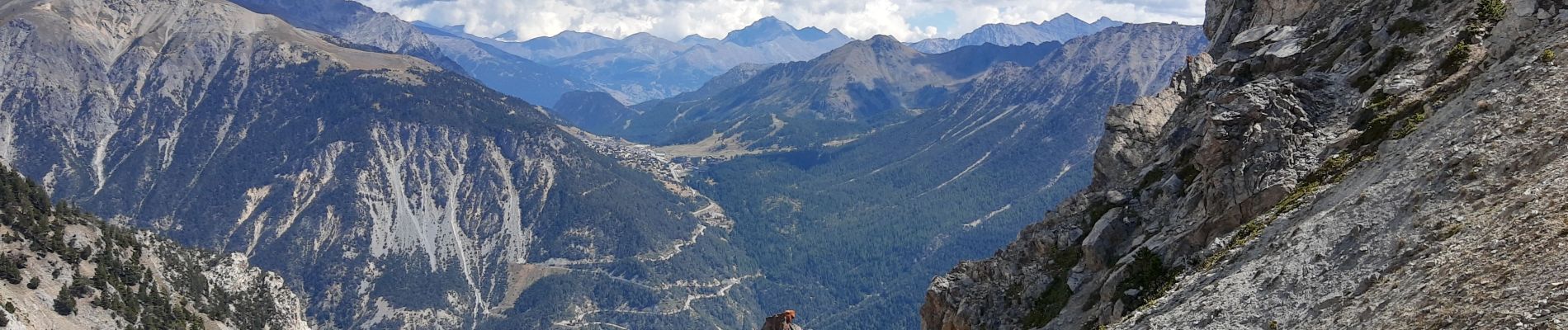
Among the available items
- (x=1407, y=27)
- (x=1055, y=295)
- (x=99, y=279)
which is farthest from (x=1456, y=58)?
(x=99, y=279)

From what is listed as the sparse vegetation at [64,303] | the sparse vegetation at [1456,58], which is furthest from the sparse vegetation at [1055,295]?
the sparse vegetation at [64,303]

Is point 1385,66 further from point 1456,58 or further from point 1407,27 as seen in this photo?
point 1456,58

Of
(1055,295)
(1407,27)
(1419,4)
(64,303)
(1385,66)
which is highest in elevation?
(1419,4)

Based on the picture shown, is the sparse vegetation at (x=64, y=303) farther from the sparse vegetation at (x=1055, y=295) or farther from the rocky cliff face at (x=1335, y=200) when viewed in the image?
the sparse vegetation at (x=1055, y=295)

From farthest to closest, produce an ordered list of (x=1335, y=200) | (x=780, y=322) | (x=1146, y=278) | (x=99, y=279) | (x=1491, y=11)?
1. (x=99, y=279)
2. (x=780, y=322)
3. (x=1146, y=278)
4. (x=1491, y=11)
5. (x=1335, y=200)

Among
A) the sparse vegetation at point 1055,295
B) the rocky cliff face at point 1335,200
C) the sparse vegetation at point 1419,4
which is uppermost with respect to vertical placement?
the sparse vegetation at point 1419,4

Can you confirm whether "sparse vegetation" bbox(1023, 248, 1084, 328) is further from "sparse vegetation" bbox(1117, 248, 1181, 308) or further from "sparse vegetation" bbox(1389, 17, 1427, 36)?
"sparse vegetation" bbox(1389, 17, 1427, 36)

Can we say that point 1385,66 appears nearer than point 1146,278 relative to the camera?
No

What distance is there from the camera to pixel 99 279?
324ft

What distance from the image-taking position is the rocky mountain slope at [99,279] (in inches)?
3580

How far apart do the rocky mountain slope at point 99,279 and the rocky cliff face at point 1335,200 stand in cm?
8412

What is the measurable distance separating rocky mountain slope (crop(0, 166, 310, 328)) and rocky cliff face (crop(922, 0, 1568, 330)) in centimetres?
8412

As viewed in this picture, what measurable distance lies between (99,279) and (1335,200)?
111m

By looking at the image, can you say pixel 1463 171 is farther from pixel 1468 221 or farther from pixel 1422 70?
pixel 1422 70
